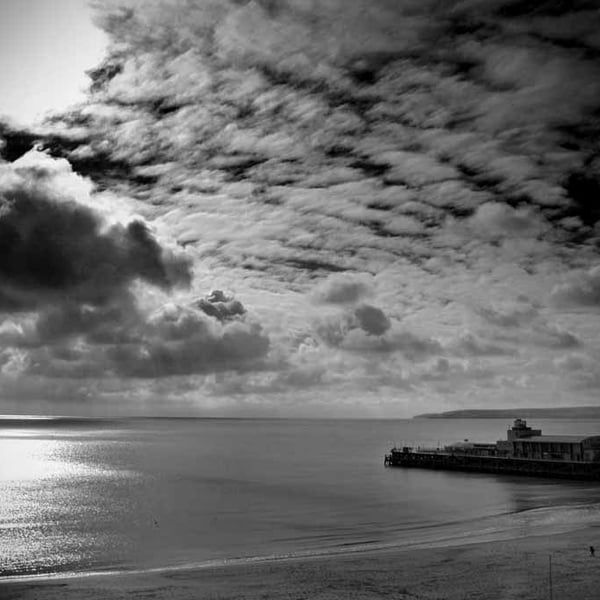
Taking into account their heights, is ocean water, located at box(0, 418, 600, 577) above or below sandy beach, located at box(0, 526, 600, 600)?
below

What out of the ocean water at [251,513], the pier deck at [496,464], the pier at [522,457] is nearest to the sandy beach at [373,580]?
the ocean water at [251,513]

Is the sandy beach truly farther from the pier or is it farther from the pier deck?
the pier

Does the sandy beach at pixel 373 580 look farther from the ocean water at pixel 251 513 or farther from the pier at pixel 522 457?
the pier at pixel 522 457

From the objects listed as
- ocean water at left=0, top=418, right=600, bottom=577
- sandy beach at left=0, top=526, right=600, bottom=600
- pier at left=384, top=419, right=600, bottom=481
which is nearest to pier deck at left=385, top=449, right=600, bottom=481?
pier at left=384, top=419, right=600, bottom=481

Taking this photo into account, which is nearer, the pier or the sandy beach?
the sandy beach

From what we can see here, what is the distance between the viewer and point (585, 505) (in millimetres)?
66875

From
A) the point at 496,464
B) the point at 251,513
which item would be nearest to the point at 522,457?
the point at 496,464

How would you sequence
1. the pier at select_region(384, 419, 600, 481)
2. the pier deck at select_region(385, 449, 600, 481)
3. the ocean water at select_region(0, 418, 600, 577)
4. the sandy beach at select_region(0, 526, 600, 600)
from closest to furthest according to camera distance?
the sandy beach at select_region(0, 526, 600, 600) → the ocean water at select_region(0, 418, 600, 577) → the pier deck at select_region(385, 449, 600, 481) → the pier at select_region(384, 419, 600, 481)

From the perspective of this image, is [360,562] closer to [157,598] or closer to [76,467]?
[157,598]

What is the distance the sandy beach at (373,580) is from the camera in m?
33.3

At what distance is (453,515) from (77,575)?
3956 cm

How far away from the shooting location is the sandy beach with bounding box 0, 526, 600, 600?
1312 inches

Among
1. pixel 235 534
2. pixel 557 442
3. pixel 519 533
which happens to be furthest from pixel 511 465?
pixel 235 534

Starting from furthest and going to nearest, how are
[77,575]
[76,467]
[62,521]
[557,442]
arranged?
[76,467]
[557,442]
[62,521]
[77,575]
